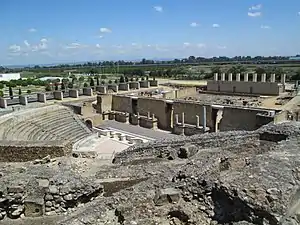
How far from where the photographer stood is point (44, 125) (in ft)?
65.9

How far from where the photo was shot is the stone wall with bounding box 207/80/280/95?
32438mm

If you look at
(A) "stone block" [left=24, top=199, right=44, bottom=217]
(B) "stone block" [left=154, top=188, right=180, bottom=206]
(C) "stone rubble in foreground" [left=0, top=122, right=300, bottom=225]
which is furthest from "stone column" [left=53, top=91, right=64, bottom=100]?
(B) "stone block" [left=154, top=188, right=180, bottom=206]

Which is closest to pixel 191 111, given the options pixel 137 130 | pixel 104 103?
pixel 137 130

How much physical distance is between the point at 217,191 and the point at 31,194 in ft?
13.6

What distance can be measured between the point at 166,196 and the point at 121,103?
23799mm

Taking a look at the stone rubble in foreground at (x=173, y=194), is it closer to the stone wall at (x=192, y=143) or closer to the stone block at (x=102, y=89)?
the stone wall at (x=192, y=143)

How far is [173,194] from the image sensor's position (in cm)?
621

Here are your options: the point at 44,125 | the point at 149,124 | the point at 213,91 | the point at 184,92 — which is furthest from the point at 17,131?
the point at 213,91

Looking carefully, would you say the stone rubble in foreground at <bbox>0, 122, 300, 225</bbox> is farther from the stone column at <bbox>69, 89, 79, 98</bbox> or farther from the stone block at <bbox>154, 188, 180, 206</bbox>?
the stone column at <bbox>69, 89, 79, 98</bbox>

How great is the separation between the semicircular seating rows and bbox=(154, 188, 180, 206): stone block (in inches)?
479

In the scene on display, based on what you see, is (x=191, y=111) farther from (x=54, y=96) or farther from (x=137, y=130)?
(x=54, y=96)

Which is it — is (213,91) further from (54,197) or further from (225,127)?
(54,197)

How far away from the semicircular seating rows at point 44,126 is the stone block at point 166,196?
39.9 feet

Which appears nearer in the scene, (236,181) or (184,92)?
(236,181)
